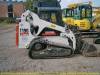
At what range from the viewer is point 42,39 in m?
15.1

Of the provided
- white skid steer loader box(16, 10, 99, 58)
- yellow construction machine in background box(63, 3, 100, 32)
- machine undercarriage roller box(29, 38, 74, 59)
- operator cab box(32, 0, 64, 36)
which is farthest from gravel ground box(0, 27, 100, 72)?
yellow construction machine in background box(63, 3, 100, 32)

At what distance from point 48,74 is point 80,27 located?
15.6 m

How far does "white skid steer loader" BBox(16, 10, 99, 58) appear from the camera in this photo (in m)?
14.8

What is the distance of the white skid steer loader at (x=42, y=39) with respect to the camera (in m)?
14.8

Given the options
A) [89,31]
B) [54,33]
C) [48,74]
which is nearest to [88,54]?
[54,33]

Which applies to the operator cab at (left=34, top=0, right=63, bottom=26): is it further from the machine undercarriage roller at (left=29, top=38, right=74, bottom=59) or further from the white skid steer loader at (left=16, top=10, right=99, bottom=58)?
the machine undercarriage roller at (left=29, top=38, right=74, bottom=59)

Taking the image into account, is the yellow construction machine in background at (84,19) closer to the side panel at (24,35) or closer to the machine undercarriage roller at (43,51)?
the side panel at (24,35)

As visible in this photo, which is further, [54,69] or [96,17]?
[96,17]

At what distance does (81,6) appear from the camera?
86.2ft

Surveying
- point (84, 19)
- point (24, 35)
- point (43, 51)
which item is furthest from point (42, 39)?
point (84, 19)

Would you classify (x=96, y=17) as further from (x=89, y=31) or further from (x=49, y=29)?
(x=49, y=29)

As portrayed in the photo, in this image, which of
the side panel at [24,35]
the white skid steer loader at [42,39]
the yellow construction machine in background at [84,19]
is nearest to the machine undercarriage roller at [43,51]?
the white skid steer loader at [42,39]

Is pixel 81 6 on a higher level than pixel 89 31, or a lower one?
higher

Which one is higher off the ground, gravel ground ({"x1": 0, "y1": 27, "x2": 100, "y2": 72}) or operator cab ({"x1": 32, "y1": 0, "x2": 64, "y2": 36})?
operator cab ({"x1": 32, "y1": 0, "x2": 64, "y2": 36})
